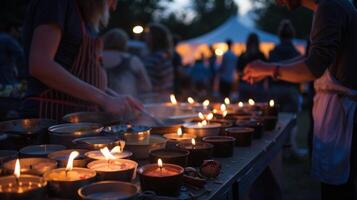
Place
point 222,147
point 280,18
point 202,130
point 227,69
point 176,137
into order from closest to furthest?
point 222,147 → point 176,137 → point 202,130 → point 227,69 → point 280,18

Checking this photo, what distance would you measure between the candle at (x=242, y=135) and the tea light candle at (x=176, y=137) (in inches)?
9.6

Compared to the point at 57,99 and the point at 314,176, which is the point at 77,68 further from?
the point at 314,176

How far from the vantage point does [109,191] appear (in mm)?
1285

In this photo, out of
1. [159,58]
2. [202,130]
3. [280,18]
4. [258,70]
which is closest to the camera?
[202,130]

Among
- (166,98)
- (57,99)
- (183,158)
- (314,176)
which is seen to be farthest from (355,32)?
(166,98)

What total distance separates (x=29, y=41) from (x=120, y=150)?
37.2 inches

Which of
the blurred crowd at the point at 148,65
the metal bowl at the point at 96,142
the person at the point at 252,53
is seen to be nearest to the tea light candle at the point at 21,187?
the metal bowl at the point at 96,142

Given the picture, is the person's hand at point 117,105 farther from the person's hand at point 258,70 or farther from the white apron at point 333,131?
the white apron at point 333,131

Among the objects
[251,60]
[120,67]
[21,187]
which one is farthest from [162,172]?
[251,60]

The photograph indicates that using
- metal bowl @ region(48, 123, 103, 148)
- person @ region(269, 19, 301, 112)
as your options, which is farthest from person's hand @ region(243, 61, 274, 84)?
person @ region(269, 19, 301, 112)

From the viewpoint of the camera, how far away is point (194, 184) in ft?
4.89

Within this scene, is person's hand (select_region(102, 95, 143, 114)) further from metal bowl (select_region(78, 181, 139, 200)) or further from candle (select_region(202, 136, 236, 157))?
metal bowl (select_region(78, 181, 139, 200))

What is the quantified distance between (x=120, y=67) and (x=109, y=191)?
13.6 feet

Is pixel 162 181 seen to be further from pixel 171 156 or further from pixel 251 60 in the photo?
pixel 251 60
